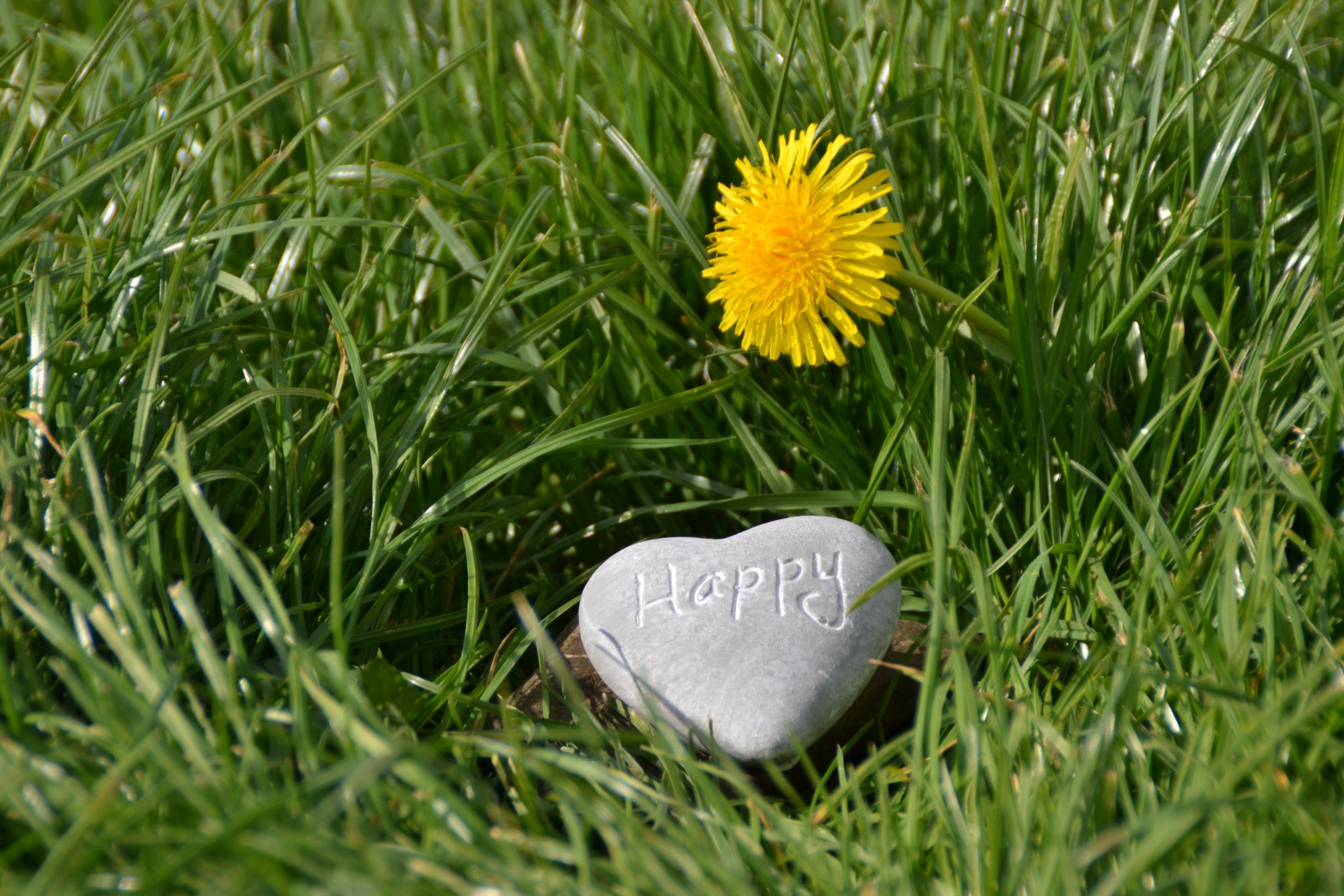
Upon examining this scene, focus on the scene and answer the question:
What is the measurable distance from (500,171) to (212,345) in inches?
27.9

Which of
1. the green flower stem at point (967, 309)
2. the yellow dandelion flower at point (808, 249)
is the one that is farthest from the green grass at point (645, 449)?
the yellow dandelion flower at point (808, 249)

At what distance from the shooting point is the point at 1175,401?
1.24 metres

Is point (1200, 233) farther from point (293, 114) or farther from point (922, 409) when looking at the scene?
point (293, 114)

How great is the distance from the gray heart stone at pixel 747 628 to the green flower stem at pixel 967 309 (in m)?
0.32

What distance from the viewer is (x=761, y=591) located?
4.07 feet

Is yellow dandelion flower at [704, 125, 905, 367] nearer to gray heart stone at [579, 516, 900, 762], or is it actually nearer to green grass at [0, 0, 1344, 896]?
green grass at [0, 0, 1344, 896]

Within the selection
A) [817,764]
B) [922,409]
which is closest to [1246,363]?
[922,409]

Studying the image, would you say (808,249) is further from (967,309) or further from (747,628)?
(747,628)

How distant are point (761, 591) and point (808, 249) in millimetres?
433

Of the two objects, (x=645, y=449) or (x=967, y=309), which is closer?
(x=967, y=309)

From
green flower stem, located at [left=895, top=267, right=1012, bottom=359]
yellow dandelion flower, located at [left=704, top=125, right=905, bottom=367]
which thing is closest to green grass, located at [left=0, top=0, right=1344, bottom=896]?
green flower stem, located at [left=895, top=267, right=1012, bottom=359]

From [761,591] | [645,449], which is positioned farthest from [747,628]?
[645,449]

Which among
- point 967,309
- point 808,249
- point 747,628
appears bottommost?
point 747,628

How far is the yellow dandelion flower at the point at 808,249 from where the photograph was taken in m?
1.18
